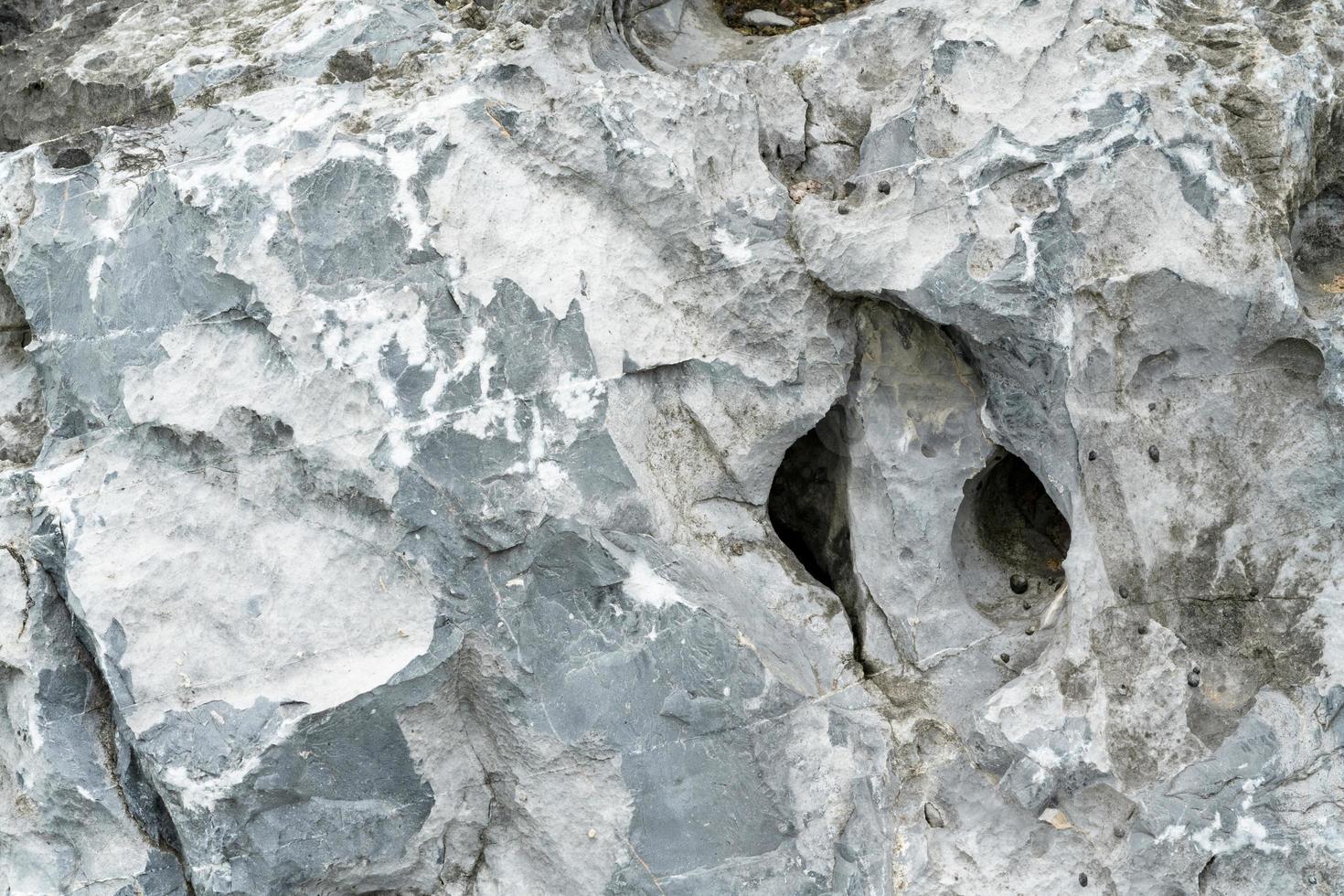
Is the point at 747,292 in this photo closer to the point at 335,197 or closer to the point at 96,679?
the point at 335,197

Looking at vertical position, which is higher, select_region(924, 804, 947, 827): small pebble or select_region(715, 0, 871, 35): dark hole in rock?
select_region(715, 0, 871, 35): dark hole in rock

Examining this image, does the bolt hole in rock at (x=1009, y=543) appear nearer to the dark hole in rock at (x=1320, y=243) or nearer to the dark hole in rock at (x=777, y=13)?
the dark hole in rock at (x=1320, y=243)

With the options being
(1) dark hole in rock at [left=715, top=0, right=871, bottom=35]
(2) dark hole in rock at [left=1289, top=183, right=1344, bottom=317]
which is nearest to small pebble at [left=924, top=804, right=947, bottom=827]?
(2) dark hole in rock at [left=1289, top=183, right=1344, bottom=317]

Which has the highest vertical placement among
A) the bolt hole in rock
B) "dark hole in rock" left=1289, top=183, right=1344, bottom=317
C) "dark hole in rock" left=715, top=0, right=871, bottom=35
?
"dark hole in rock" left=715, top=0, right=871, bottom=35

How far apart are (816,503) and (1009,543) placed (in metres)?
0.53

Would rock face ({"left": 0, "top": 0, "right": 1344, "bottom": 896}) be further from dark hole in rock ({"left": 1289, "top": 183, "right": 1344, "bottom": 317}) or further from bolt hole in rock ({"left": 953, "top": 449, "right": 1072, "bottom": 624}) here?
bolt hole in rock ({"left": 953, "top": 449, "right": 1072, "bottom": 624})

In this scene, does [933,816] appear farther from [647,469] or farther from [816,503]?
[647,469]

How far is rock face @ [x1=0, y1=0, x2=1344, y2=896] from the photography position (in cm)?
287

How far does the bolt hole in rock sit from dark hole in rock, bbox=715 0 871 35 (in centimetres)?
139

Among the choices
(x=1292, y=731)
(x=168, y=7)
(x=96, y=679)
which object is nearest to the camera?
(x=1292, y=731)

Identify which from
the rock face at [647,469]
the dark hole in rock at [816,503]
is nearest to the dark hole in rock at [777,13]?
the rock face at [647,469]

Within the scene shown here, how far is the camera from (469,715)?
10.1 ft

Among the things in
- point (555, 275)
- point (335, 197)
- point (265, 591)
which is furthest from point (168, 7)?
point (265, 591)

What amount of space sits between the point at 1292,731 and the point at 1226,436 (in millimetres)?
682
